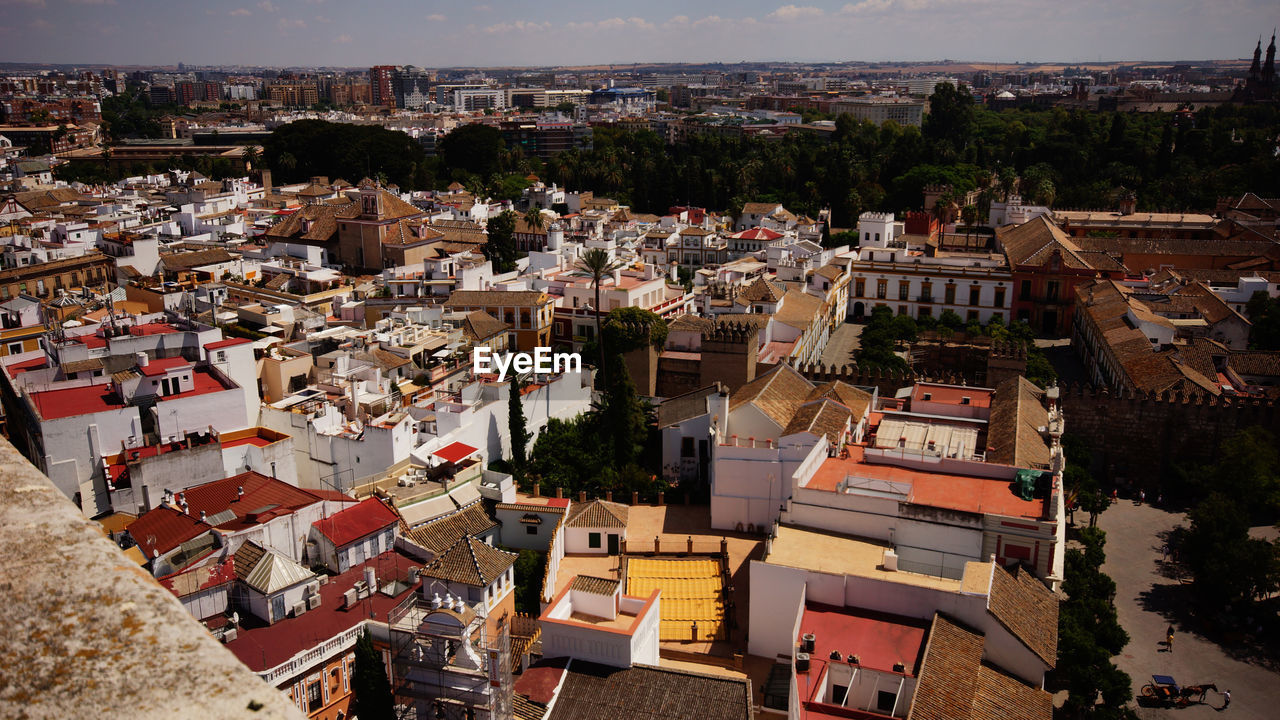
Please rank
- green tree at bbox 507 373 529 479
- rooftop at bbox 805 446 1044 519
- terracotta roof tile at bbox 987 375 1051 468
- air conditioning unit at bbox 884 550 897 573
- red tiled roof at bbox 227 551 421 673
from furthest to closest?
1. green tree at bbox 507 373 529 479
2. terracotta roof tile at bbox 987 375 1051 468
3. rooftop at bbox 805 446 1044 519
4. air conditioning unit at bbox 884 550 897 573
5. red tiled roof at bbox 227 551 421 673

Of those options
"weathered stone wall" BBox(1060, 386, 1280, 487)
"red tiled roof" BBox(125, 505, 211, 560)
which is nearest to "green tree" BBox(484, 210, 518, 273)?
"weathered stone wall" BBox(1060, 386, 1280, 487)

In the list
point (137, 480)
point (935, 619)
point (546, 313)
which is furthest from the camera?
point (546, 313)

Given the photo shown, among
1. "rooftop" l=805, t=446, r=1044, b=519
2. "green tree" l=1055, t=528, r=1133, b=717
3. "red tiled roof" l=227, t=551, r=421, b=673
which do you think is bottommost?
"green tree" l=1055, t=528, r=1133, b=717

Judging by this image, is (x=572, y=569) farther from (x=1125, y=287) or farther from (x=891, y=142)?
(x=891, y=142)

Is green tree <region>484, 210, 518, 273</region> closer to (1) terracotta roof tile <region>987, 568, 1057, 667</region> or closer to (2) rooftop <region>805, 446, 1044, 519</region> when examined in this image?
(2) rooftop <region>805, 446, 1044, 519</region>

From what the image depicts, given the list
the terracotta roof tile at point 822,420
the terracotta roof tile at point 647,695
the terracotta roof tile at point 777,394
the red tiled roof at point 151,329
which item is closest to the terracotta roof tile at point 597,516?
the terracotta roof tile at point 822,420

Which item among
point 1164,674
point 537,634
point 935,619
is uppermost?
point 935,619

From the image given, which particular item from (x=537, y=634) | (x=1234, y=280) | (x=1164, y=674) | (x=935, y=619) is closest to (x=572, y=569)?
(x=537, y=634)
